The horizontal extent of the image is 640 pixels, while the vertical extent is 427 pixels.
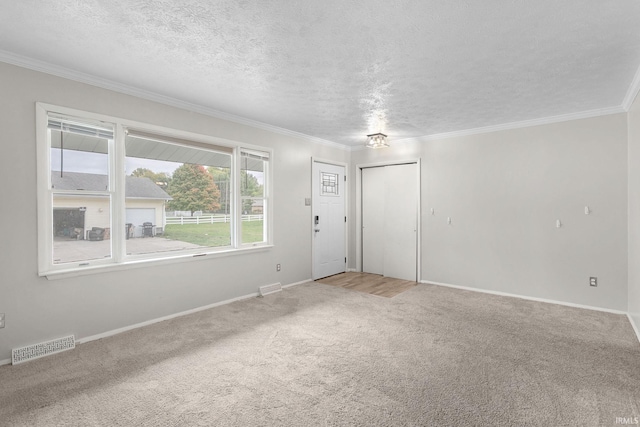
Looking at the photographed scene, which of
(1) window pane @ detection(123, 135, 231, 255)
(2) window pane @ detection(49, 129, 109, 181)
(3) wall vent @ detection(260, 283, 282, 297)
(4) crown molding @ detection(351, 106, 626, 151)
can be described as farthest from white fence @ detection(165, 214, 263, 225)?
(4) crown molding @ detection(351, 106, 626, 151)

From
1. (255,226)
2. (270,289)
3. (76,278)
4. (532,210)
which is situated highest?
(532,210)

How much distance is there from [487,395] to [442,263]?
3143mm

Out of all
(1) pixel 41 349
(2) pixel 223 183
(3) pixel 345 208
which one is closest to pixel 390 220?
(3) pixel 345 208

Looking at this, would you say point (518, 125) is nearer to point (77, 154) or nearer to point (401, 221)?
point (401, 221)

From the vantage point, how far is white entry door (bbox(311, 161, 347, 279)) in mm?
5523

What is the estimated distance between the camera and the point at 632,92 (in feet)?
10.4

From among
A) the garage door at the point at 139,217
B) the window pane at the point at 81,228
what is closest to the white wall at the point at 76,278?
the window pane at the point at 81,228

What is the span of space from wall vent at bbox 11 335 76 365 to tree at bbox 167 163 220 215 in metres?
1.61

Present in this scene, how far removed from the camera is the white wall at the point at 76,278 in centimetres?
256

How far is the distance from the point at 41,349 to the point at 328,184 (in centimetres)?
441

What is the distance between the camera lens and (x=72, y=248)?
116 inches

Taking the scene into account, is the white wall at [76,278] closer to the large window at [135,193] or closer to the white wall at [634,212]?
the large window at [135,193]

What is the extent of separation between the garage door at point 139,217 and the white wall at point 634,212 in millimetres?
5082

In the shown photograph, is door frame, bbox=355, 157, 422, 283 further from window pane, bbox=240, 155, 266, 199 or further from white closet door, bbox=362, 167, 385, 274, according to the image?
window pane, bbox=240, 155, 266, 199
